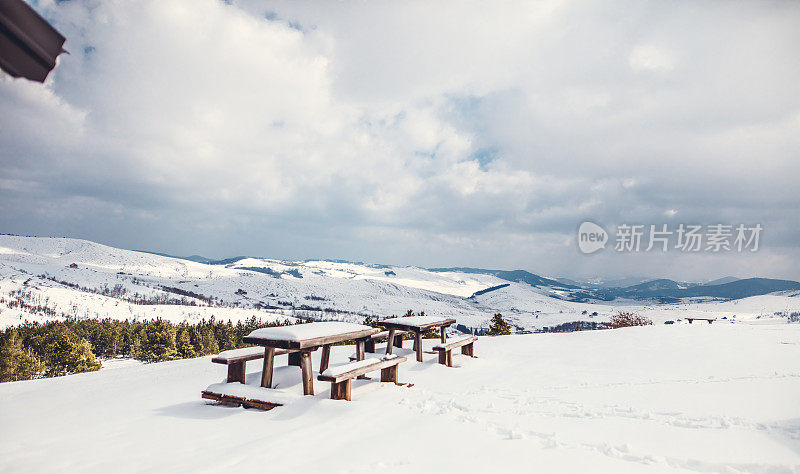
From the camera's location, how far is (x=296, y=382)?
927 centimetres

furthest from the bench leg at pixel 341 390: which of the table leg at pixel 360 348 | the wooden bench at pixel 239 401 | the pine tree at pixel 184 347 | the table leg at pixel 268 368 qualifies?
the pine tree at pixel 184 347

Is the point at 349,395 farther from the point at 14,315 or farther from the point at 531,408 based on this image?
the point at 14,315

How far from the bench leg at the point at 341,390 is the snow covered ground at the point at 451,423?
0.21 metres

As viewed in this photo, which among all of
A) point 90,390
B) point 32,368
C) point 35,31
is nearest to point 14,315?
point 32,368

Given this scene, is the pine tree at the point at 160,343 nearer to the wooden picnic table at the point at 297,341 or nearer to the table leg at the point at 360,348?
the table leg at the point at 360,348

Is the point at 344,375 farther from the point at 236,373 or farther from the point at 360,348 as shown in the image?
the point at 360,348

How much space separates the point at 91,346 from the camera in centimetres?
5525

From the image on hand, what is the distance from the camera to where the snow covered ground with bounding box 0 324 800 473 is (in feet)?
16.4

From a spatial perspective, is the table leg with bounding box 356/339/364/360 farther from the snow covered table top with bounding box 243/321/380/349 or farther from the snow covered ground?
the snow covered table top with bounding box 243/321/380/349

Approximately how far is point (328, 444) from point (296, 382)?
383 cm

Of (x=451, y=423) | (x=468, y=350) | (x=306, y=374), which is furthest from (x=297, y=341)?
(x=468, y=350)

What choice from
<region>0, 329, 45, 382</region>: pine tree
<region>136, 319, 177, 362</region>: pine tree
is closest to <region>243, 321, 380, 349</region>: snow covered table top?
<region>0, 329, 45, 382</region>: pine tree

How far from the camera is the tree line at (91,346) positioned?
45.1 metres

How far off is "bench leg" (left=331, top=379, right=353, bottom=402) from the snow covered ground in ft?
0.69
